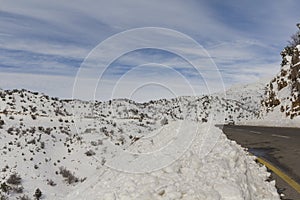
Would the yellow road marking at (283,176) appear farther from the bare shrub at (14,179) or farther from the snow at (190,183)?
the bare shrub at (14,179)

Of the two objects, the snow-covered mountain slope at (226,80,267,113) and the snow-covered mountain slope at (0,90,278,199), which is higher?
the snow-covered mountain slope at (226,80,267,113)

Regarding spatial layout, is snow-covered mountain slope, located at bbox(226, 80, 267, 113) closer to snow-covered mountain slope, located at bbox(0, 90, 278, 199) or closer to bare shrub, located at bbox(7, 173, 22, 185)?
snow-covered mountain slope, located at bbox(0, 90, 278, 199)

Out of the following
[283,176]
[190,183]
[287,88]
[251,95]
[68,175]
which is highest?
[251,95]

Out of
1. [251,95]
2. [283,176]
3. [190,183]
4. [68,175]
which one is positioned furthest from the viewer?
[251,95]

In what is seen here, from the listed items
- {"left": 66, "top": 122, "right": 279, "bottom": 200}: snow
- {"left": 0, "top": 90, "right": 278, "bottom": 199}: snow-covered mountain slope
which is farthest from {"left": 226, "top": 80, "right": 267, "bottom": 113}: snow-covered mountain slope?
{"left": 66, "top": 122, "right": 279, "bottom": 200}: snow

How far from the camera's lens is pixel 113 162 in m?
7.26

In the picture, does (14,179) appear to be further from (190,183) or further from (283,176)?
(283,176)

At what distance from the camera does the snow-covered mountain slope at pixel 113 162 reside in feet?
16.7

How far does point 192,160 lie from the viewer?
19.7 ft

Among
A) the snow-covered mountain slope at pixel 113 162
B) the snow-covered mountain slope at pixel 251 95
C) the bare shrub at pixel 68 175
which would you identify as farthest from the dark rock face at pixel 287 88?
the snow-covered mountain slope at pixel 251 95

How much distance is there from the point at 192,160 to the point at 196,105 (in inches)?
2213

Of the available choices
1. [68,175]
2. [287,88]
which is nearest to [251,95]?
[287,88]

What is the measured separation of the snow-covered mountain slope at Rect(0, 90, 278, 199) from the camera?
5.09m

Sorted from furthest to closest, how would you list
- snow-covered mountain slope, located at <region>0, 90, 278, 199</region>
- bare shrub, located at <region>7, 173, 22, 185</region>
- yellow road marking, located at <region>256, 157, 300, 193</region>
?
1. bare shrub, located at <region>7, 173, 22, 185</region>
2. yellow road marking, located at <region>256, 157, 300, 193</region>
3. snow-covered mountain slope, located at <region>0, 90, 278, 199</region>
